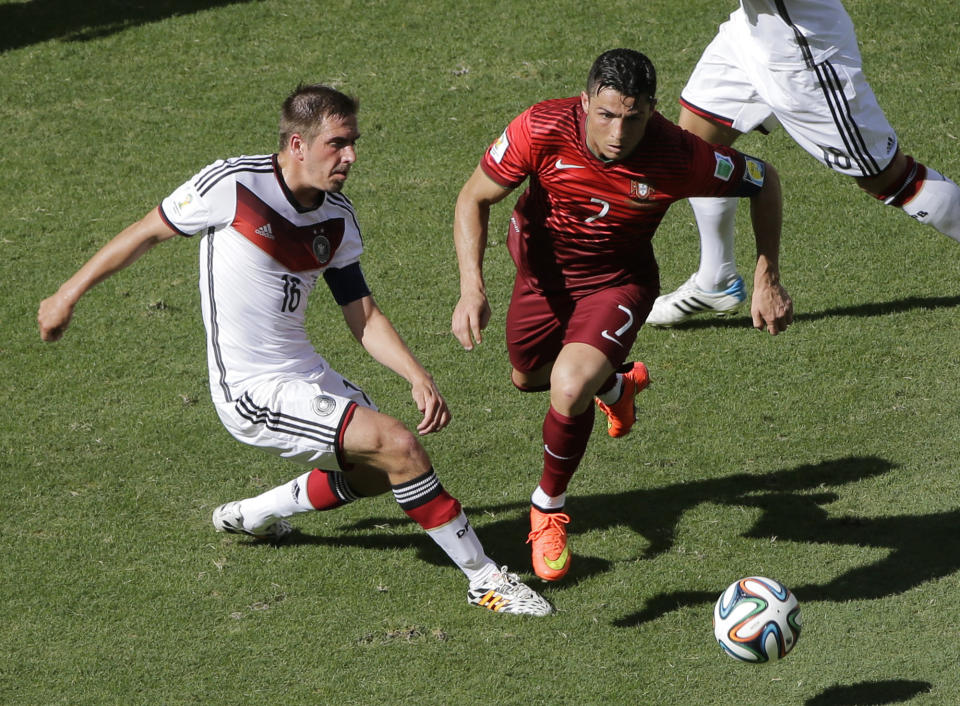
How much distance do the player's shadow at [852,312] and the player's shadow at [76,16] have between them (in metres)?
6.43

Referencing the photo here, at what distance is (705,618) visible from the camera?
17.4 ft

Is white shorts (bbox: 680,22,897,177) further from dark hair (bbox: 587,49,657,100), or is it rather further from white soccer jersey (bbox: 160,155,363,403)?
white soccer jersey (bbox: 160,155,363,403)

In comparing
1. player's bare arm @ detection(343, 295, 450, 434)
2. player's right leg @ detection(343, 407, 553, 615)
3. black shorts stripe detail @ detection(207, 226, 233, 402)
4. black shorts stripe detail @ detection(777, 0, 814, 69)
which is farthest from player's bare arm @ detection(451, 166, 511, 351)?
black shorts stripe detail @ detection(777, 0, 814, 69)

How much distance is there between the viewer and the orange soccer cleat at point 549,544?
17.9 ft

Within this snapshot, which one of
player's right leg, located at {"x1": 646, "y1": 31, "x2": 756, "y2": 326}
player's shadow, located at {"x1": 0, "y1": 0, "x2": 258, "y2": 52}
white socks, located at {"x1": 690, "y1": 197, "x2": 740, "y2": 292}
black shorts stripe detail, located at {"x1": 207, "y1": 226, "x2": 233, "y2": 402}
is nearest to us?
black shorts stripe detail, located at {"x1": 207, "y1": 226, "x2": 233, "y2": 402}

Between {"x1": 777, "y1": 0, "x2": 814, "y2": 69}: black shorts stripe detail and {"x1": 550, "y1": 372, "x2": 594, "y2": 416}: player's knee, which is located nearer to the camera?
{"x1": 550, "y1": 372, "x2": 594, "y2": 416}: player's knee

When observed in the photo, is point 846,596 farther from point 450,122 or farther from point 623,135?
point 450,122

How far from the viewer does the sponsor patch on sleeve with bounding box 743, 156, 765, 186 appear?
18.0ft

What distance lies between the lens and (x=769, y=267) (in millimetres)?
5496

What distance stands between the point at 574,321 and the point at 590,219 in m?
0.48

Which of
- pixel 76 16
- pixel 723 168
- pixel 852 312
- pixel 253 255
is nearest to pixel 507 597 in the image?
pixel 253 255

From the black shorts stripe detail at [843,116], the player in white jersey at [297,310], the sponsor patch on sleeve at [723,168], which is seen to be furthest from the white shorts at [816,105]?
the player in white jersey at [297,310]

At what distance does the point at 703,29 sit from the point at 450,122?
2626 millimetres

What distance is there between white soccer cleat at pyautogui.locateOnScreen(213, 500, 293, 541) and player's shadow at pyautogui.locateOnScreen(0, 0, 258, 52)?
23.5ft
